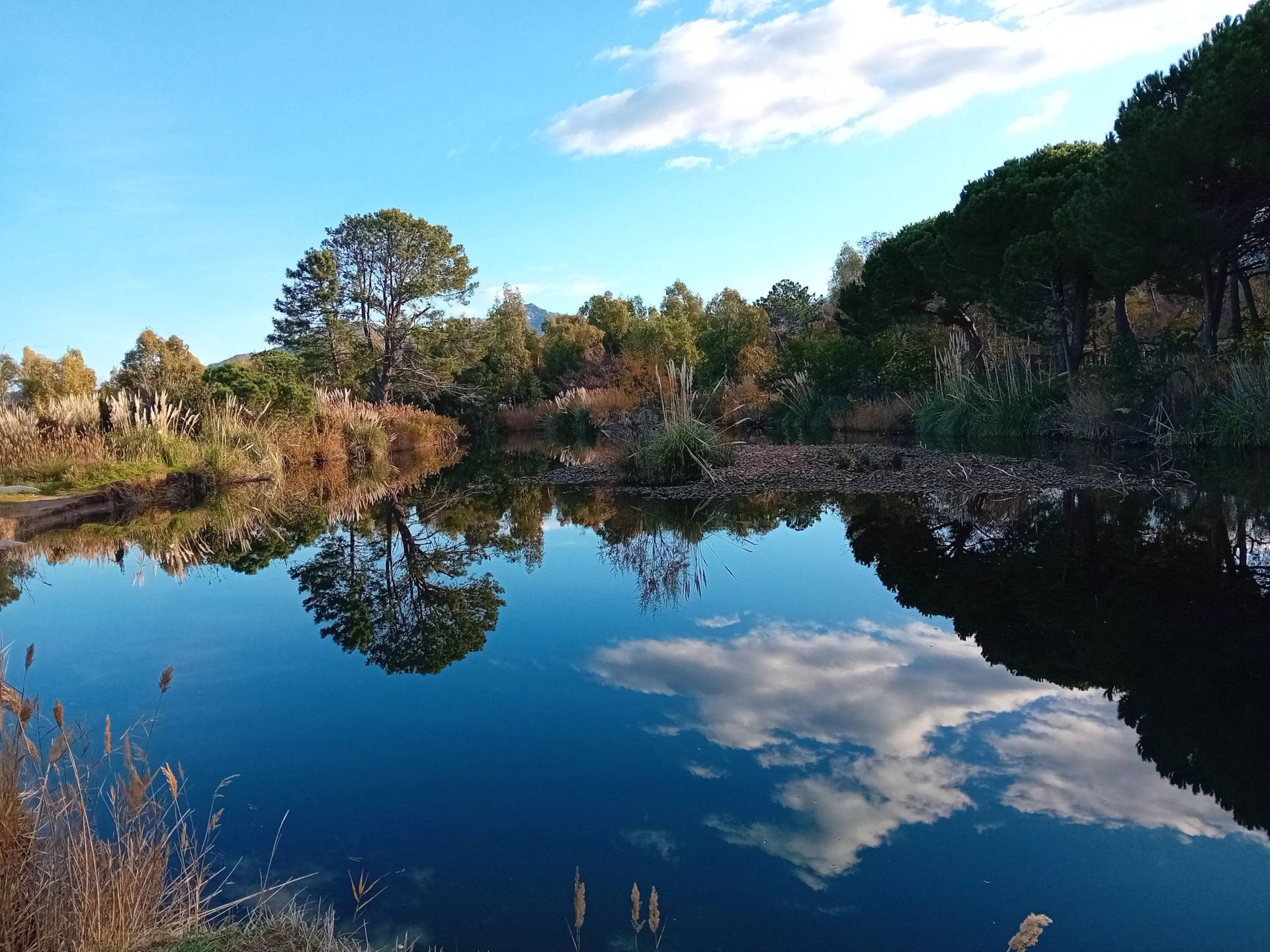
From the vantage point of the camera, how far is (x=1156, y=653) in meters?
2.75

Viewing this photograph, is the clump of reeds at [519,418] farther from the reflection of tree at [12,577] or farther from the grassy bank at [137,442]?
the reflection of tree at [12,577]

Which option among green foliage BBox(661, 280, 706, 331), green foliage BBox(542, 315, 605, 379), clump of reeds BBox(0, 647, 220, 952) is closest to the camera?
clump of reeds BBox(0, 647, 220, 952)

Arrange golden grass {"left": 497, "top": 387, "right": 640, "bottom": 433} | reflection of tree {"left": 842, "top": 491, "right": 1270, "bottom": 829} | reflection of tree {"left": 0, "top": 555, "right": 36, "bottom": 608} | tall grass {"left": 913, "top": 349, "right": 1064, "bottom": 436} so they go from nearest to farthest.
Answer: reflection of tree {"left": 842, "top": 491, "right": 1270, "bottom": 829} → reflection of tree {"left": 0, "top": 555, "right": 36, "bottom": 608} → tall grass {"left": 913, "top": 349, "right": 1064, "bottom": 436} → golden grass {"left": 497, "top": 387, "right": 640, "bottom": 433}

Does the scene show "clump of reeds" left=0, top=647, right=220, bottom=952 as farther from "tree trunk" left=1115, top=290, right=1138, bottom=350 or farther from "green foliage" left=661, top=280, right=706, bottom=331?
"green foliage" left=661, top=280, right=706, bottom=331

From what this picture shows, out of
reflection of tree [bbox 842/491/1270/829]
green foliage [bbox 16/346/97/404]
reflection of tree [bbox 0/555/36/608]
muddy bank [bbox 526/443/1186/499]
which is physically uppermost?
green foliage [bbox 16/346/97/404]

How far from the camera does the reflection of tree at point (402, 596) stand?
11.4 ft

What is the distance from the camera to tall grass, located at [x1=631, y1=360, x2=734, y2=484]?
28.6 ft

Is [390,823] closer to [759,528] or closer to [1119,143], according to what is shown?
[759,528]

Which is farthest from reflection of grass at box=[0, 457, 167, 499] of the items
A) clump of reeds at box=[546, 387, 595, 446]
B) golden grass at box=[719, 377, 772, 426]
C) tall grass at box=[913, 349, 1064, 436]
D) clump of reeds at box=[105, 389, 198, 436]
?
golden grass at box=[719, 377, 772, 426]

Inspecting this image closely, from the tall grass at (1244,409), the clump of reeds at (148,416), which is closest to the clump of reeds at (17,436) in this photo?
the clump of reeds at (148,416)

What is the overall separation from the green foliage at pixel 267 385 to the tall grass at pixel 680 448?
24.4 ft

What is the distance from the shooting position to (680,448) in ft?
28.6

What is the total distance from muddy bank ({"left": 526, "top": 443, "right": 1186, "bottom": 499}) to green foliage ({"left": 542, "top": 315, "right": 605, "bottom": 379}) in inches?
954

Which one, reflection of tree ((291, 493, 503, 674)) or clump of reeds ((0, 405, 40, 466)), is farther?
clump of reeds ((0, 405, 40, 466))
